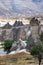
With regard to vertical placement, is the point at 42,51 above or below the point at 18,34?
above

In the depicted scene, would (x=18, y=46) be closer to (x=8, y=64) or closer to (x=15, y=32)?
(x=8, y=64)

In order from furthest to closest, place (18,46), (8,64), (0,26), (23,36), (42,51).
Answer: (0,26) → (23,36) → (18,46) → (8,64) → (42,51)

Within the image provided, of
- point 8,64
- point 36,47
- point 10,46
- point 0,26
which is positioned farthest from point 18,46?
point 0,26

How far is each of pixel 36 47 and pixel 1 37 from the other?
77.0 meters

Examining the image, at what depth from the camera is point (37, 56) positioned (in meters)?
34.7

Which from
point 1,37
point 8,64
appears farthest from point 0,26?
point 8,64

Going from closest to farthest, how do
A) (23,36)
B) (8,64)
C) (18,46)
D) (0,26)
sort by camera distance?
(8,64)
(18,46)
(23,36)
(0,26)

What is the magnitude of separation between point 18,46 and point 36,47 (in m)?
26.7

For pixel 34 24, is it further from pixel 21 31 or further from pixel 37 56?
pixel 37 56

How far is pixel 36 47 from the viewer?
114 feet

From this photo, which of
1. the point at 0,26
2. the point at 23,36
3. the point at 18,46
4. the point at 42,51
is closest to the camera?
the point at 42,51

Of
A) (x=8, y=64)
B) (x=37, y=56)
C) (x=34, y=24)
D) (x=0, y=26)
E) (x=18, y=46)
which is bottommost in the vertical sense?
(x=0, y=26)

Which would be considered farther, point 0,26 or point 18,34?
point 0,26

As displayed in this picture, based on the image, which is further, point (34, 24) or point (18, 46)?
point (34, 24)
